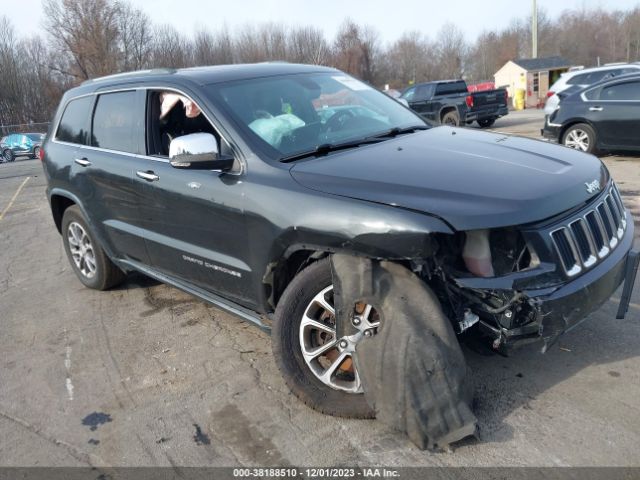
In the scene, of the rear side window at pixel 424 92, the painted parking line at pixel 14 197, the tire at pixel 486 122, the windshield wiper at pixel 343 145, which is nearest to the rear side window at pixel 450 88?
the rear side window at pixel 424 92

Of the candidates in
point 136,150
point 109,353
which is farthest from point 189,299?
point 136,150

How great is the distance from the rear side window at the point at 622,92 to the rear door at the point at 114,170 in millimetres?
8935

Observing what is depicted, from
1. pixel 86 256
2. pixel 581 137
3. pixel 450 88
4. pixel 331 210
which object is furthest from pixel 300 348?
pixel 450 88

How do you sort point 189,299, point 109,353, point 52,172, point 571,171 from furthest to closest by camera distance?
point 52,172
point 189,299
point 109,353
point 571,171

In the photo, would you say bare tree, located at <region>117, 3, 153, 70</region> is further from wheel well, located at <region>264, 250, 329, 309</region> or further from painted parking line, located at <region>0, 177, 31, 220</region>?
wheel well, located at <region>264, 250, 329, 309</region>

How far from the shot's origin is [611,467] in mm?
2527

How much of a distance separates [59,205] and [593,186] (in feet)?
16.2

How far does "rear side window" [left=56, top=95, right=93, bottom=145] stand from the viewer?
5.05 metres

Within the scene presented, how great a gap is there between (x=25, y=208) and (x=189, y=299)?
26.3 feet

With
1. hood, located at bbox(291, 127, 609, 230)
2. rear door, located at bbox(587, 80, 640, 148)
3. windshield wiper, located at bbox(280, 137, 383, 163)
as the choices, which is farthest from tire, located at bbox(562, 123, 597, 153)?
windshield wiper, located at bbox(280, 137, 383, 163)

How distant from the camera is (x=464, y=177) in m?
2.95

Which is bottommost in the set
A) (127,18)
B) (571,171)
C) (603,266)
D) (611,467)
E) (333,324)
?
(611,467)

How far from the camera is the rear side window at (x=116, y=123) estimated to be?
172 inches

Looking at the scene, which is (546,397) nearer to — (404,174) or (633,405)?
(633,405)
